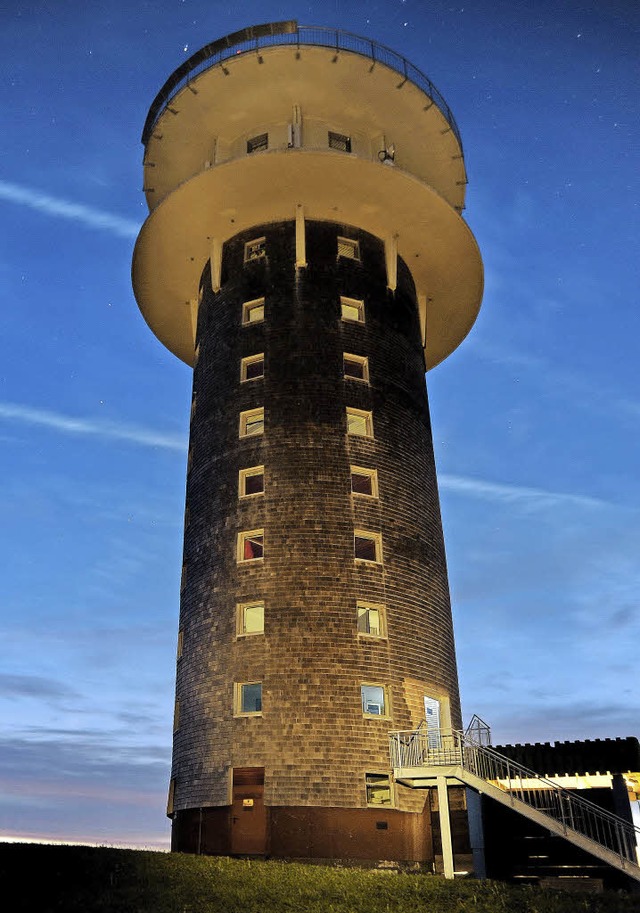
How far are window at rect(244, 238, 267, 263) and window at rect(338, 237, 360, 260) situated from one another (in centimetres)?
327

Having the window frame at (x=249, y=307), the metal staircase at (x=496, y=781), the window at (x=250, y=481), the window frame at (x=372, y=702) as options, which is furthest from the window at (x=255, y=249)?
the metal staircase at (x=496, y=781)

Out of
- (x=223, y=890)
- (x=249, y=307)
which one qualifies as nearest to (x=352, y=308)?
(x=249, y=307)

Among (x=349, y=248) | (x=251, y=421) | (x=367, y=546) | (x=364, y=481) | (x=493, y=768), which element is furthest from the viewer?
(x=349, y=248)

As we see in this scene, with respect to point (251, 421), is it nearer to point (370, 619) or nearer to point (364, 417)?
point (364, 417)

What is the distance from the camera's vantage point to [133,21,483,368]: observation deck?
31.9 meters

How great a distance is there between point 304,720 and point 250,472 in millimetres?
9275

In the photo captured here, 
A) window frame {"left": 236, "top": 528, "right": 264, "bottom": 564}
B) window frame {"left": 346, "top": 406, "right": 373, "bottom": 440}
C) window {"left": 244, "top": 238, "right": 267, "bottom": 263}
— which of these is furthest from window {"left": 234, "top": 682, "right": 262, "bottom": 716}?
window {"left": 244, "top": 238, "right": 267, "bottom": 263}

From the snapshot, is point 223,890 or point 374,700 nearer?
point 223,890

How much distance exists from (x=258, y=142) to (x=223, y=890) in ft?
95.8

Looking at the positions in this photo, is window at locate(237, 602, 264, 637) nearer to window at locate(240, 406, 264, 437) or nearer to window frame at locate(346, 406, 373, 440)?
window at locate(240, 406, 264, 437)

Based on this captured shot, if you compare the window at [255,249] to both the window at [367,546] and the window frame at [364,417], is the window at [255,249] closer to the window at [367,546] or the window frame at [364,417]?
the window frame at [364,417]

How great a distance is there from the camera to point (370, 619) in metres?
26.7

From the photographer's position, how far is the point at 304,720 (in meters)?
24.4

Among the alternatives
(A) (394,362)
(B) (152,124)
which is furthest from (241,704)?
(B) (152,124)
